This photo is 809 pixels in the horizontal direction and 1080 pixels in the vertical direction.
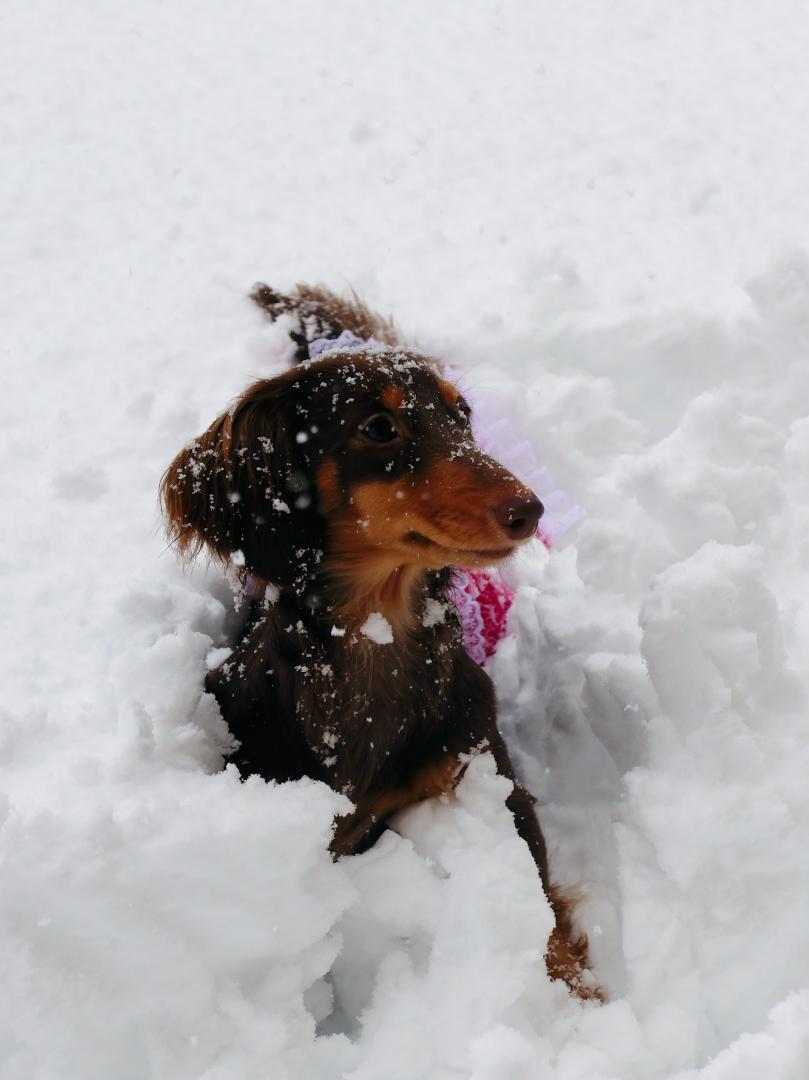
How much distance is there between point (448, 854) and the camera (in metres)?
1.90

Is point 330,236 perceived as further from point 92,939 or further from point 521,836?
point 92,939

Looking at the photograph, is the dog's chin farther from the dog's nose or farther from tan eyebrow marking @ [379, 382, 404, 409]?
tan eyebrow marking @ [379, 382, 404, 409]

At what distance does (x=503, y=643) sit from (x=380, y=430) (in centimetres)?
119

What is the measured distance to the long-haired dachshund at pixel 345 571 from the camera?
198cm

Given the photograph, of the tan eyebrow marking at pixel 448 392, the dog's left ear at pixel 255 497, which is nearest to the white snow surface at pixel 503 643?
the dog's left ear at pixel 255 497

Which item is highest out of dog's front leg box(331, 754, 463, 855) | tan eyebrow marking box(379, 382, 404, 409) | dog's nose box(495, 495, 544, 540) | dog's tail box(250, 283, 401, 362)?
tan eyebrow marking box(379, 382, 404, 409)

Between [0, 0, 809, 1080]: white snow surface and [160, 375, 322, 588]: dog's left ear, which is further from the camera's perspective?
[160, 375, 322, 588]: dog's left ear

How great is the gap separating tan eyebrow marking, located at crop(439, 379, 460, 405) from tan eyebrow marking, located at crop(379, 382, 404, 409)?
0.63ft

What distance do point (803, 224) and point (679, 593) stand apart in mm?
3216

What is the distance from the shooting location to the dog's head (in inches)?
76.0

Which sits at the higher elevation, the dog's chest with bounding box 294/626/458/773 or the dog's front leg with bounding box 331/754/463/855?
the dog's chest with bounding box 294/626/458/773

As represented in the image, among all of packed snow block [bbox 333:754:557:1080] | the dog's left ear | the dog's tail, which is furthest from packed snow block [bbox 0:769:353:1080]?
the dog's tail

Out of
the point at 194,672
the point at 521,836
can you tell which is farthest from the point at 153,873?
the point at 521,836

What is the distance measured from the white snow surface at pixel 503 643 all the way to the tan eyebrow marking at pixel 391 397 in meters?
0.78
